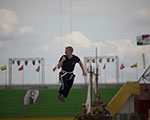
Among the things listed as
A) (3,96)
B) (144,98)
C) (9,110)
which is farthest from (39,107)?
(144,98)

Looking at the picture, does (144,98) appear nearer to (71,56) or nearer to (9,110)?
(9,110)

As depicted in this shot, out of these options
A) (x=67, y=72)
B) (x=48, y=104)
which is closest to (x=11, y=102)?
(x=48, y=104)

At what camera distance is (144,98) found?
101 ft

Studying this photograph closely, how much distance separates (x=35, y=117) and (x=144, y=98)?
34.0ft

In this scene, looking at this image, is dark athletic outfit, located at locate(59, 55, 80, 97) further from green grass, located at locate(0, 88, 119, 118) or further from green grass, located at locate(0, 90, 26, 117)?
green grass, located at locate(0, 90, 26, 117)

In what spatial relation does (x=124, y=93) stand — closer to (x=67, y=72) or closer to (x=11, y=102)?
(x=11, y=102)

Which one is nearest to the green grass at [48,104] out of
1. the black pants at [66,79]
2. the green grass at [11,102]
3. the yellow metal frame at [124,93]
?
the green grass at [11,102]

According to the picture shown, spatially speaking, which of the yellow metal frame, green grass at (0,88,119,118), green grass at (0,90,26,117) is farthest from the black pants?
green grass at (0,90,26,117)

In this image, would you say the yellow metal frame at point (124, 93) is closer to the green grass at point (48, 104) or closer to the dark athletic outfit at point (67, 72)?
the green grass at point (48, 104)

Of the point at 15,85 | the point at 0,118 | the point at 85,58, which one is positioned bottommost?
the point at 0,118

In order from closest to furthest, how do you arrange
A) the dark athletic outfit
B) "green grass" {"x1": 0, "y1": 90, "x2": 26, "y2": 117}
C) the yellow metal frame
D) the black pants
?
the dark athletic outfit, the black pants, the yellow metal frame, "green grass" {"x1": 0, "y1": 90, "x2": 26, "y2": 117}

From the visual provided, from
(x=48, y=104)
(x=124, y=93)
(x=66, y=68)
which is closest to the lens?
(x=66, y=68)

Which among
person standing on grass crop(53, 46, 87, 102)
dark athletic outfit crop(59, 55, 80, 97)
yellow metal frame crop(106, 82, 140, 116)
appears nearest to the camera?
person standing on grass crop(53, 46, 87, 102)

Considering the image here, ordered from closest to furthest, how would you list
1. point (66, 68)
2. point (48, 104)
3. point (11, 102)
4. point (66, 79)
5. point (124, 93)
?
point (66, 68), point (66, 79), point (124, 93), point (48, 104), point (11, 102)
